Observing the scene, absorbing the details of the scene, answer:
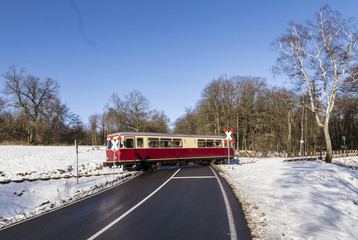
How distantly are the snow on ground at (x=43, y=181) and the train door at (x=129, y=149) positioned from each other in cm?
124

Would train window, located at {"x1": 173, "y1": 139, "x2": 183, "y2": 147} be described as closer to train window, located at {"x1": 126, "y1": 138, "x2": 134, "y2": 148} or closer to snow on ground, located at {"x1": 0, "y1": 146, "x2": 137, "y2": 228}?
train window, located at {"x1": 126, "y1": 138, "x2": 134, "y2": 148}

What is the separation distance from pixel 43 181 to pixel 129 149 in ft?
20.2

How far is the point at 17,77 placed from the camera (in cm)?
3741

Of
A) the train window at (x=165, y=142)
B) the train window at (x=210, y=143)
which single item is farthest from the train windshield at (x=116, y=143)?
the train window at (x=210, y=143)

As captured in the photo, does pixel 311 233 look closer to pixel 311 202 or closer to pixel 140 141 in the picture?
pixel 311 202

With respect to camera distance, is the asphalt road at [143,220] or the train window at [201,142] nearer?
the asphalt road at [143,220]

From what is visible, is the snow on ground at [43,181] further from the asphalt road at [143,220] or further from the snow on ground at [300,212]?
the snow on ground at [300,212]

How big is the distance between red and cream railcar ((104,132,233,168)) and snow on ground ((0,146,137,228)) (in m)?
1.39

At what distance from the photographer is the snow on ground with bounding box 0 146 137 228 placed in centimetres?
942

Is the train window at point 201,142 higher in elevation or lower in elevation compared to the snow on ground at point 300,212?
higher

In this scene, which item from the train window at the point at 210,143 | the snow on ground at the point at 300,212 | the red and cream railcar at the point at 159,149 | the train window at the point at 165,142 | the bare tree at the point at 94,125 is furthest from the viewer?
the bare tree at the point at 94,125

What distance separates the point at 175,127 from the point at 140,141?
48.8m

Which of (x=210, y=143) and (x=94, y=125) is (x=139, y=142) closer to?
(x=210, y=143)

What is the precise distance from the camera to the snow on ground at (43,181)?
9422 mm
